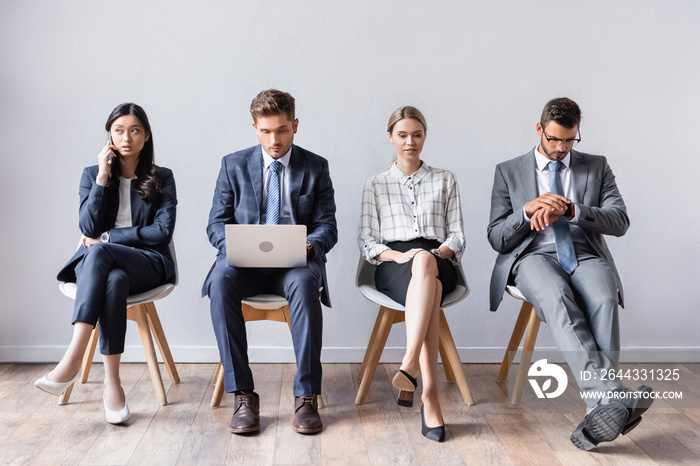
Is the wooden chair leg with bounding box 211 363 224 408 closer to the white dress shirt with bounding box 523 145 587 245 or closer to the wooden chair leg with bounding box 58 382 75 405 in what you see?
the wooden chair leg with bounding box 58 382 75 405

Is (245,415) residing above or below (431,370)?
below

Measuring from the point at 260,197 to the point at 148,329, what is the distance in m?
0.71

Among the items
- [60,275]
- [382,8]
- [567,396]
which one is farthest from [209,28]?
[567,396]

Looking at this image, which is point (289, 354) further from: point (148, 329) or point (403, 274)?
point (403, 274)

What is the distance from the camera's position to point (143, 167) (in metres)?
2.67

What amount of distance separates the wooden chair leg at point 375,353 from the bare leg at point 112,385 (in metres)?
0.92

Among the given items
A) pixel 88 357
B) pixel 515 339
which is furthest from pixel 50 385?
pixel 515 339

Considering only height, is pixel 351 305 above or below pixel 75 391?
above

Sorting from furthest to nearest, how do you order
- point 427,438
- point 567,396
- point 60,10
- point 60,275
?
point 60,10, point 567,396, point 60,275, point 427,438

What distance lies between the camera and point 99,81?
9.88ft

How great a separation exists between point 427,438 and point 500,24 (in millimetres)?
1982

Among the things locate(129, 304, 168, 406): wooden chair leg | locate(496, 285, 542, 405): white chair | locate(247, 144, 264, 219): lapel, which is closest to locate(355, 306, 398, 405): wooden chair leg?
locate(496, 285, 542, 405): white chair

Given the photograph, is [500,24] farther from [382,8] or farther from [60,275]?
[60,275]

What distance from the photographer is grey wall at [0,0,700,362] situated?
9.86 ft
